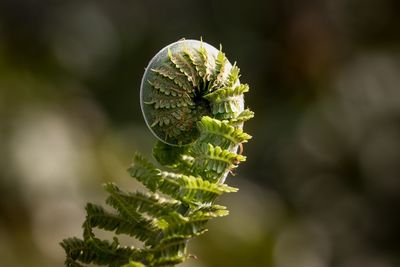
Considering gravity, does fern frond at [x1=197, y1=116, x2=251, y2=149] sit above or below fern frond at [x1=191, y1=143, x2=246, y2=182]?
above

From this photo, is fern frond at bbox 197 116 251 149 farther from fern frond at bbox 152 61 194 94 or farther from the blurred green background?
the blurred green background

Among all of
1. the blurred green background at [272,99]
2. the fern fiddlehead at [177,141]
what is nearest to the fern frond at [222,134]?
the fern fiddlehead at [177,141]

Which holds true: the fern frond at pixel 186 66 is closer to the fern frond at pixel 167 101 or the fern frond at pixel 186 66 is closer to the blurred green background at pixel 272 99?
the fern frond at pixel 167 101

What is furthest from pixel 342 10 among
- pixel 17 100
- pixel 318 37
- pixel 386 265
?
pixel 17 100

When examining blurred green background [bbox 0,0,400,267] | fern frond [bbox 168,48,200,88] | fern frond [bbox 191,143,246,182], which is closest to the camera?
fern frond [bbox 191,143,246,182]

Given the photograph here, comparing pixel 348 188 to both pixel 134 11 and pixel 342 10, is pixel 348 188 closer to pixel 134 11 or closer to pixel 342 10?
pixel 342 10

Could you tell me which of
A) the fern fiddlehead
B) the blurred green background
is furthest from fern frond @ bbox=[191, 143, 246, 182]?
the blurred green background

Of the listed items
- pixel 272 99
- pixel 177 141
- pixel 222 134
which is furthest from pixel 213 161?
pixel 272 99

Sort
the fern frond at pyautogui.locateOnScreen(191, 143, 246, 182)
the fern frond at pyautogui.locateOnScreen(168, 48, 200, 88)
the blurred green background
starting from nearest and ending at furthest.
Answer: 1. the fern frond at pyautogui.locateOnScreen(191, 143, 246, 182)
2. the fern frond at pyautogui.locateOnScreen(168, 48, 200, 88)
3. the blurred green background
